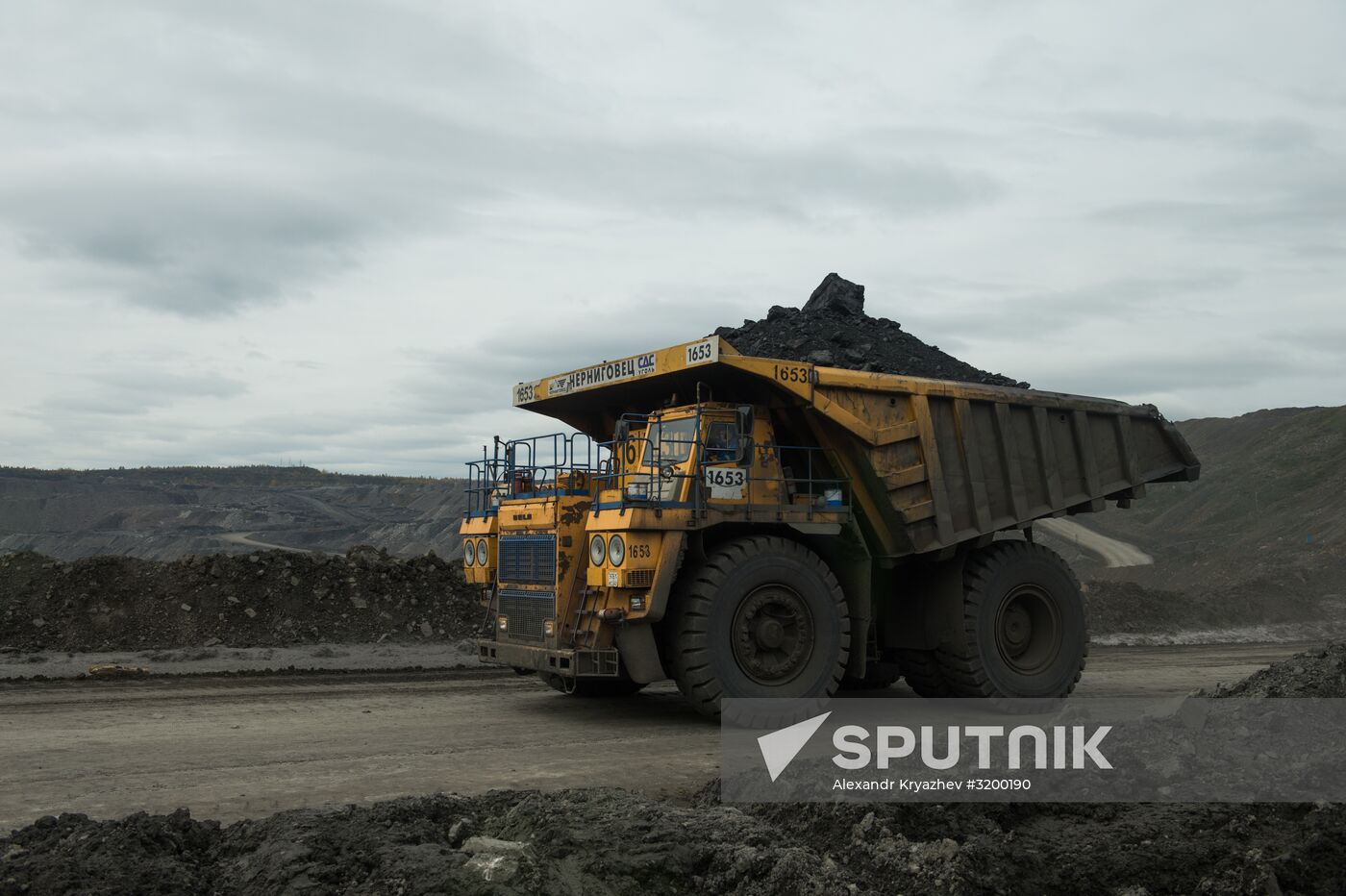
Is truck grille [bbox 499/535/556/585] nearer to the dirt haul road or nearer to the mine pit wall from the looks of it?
the dirt haul road

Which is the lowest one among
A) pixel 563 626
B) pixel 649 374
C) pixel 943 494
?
pixel 563 626

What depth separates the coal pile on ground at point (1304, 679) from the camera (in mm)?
7880

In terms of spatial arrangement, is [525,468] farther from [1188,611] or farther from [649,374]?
[1188,611]

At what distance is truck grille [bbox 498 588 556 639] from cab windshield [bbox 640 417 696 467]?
154 centimetres

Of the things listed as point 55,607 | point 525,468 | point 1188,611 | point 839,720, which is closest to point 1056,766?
point 839,720

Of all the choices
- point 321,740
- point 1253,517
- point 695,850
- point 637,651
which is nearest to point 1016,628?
point 637,651

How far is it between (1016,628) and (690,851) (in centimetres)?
738

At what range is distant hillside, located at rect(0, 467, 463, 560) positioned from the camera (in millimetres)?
38094

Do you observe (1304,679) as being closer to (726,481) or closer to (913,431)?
(913,431)

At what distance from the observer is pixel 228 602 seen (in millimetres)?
16328

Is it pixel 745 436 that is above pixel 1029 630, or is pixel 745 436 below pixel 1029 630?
above

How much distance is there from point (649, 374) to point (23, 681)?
795 cm

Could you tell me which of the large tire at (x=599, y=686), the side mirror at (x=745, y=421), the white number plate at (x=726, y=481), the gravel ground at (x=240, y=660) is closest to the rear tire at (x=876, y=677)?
the large tire at (x=599, y=686)

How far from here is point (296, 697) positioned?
38.3 ft
